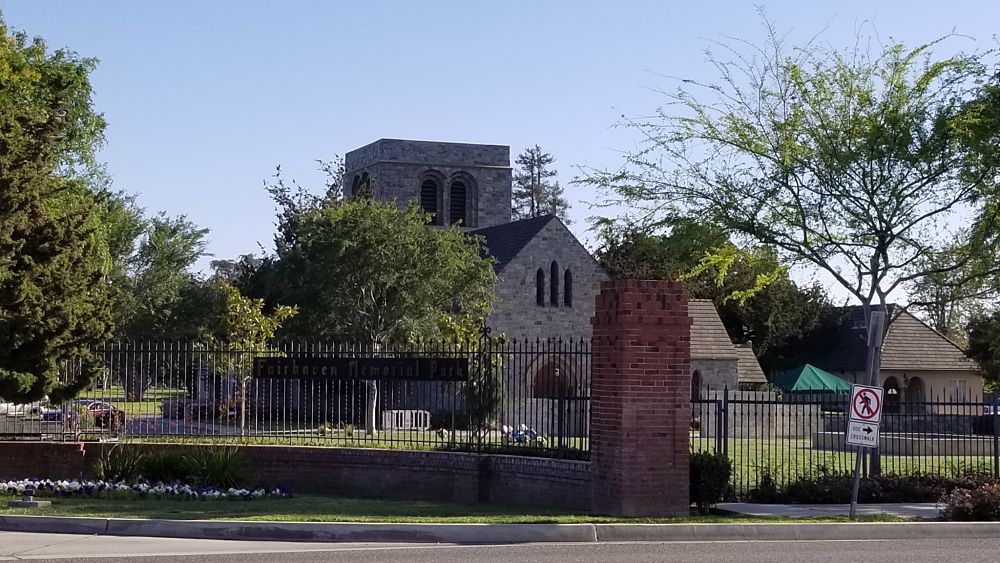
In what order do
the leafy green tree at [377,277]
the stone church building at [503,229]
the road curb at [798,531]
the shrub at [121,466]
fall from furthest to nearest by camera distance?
1. the stone church building at [503,229]
2. the leafy green tree at [377,277]
3. the shrub at [121,466]
4. the road curb at [798,531]

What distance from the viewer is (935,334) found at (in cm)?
5906

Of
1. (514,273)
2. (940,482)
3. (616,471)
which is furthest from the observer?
(514,273)

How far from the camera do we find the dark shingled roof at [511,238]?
150 feet

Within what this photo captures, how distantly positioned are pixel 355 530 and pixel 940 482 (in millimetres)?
9695

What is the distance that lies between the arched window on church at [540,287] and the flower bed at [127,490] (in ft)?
92.9

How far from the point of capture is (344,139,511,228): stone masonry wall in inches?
2473

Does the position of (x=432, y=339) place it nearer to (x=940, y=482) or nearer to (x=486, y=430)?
(x=486, y=430)

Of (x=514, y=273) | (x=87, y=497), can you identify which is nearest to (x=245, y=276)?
(x=514, y=273)

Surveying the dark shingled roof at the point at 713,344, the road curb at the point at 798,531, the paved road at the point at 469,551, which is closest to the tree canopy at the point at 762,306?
the dark shingled roof at the point at 713,344

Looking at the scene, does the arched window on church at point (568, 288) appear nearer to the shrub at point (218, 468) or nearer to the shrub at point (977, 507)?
the shrub at point (218, 468)

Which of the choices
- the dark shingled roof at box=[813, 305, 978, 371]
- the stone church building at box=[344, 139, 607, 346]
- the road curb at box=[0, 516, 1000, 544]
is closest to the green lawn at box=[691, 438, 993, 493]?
the road curb at box=[0, 516, 1000, 544]

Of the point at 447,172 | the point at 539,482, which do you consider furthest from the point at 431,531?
the point at 447,172

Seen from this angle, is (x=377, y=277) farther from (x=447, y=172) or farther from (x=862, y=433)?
(x=447, y=172)

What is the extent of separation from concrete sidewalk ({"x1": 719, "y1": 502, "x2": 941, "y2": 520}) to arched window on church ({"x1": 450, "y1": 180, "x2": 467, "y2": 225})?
46.8m
